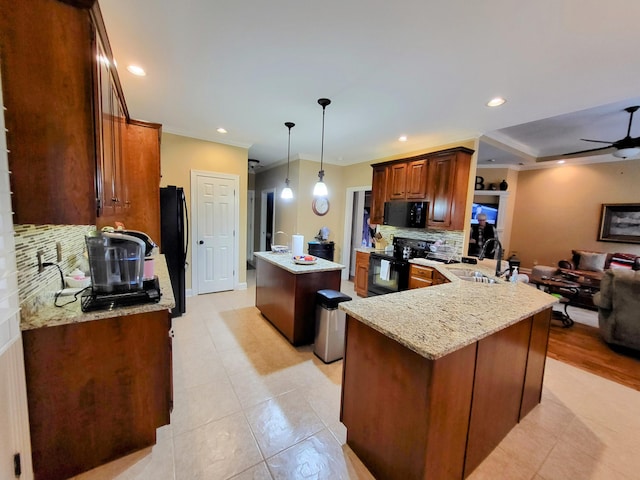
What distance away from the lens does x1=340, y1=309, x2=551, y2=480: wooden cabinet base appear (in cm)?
118

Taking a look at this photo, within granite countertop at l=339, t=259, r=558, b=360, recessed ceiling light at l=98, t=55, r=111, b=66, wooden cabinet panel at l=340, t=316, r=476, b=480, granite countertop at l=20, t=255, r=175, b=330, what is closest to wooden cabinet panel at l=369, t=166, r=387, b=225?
granite countertop at l=339, t=259, r=558, b=360

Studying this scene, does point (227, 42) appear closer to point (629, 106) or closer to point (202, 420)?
point (202, 420)

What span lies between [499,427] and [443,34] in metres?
2.60

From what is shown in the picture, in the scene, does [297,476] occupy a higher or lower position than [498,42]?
lower

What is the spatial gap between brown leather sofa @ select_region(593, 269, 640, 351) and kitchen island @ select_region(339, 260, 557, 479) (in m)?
2.01

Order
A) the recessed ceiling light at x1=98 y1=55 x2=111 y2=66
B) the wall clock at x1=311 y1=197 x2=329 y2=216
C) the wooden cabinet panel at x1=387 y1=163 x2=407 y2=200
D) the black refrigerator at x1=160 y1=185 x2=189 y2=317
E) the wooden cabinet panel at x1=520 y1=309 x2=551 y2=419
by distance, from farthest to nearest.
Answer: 1. the wall clock at x1=311 y1=197 x2=329 y2=216
2. the wooden cabinet panel at x1=387 y1=163 x2=407 y2=200
3. the black refrigerator at x1=160 y1=185 x2=189 y2=317
4. the wooden cabinet panel at x1=520 y1=309 x2=551 y2=419
5. the recessed ceiling light at x1=98 y1=55 x2=111 y2=66

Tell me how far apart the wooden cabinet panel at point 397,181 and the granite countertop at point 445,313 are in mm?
2398

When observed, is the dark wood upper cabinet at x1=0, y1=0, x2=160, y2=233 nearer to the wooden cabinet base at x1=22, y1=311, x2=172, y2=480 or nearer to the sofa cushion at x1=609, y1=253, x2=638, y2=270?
the wooden cabinet base at x1=22, y1=311, x2=172, y2=480

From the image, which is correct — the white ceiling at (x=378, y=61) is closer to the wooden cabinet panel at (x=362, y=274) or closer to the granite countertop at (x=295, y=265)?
the granite countertop at (x=295, y=265)

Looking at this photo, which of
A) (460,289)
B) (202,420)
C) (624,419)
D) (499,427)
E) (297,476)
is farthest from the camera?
(460,289)

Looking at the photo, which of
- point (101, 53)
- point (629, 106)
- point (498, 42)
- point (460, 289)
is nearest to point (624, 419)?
point (460, 289)

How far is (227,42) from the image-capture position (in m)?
1.88

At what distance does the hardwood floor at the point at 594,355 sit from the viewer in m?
2.53

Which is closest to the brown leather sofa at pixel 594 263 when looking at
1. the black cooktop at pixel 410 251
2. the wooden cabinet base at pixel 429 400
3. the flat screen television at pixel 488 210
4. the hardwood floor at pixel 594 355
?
the flat screen television at pixel 488 210
